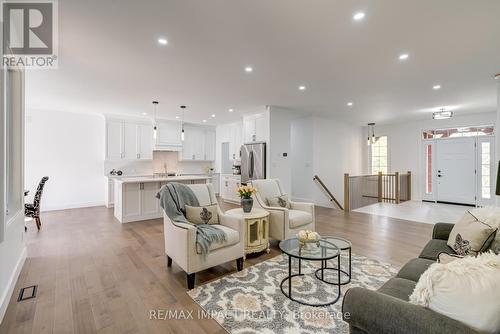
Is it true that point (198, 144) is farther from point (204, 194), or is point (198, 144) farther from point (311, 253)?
point (311, 253)

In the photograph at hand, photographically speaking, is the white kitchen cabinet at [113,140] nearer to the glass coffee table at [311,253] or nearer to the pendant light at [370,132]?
the glass coffee table at [311,253]

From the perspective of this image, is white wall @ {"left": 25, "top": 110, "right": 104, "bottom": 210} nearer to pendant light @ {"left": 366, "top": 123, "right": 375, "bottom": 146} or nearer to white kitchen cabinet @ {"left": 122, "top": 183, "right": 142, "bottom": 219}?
white kitchen cabinet @ {"left": 122, "top": 183, "right": 142, "bottom": 219}

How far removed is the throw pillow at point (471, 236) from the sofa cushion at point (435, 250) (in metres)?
0.06

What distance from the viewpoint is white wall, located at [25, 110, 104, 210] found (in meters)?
5.98

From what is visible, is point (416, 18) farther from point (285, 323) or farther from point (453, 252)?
point (285, 323)

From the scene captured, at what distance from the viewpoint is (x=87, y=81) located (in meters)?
4.05

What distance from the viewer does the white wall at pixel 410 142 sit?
7.29 m

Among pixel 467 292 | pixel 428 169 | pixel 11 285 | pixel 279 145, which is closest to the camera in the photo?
pixel 467 292

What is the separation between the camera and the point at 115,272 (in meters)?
2.75

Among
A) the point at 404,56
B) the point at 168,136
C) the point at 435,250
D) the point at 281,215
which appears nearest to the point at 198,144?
the point at 168,136

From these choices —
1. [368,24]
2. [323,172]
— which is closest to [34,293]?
[368,24]

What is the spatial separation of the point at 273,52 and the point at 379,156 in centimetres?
756

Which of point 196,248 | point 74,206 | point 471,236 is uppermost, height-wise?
point 471,236

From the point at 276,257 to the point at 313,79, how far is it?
2.92 meters
